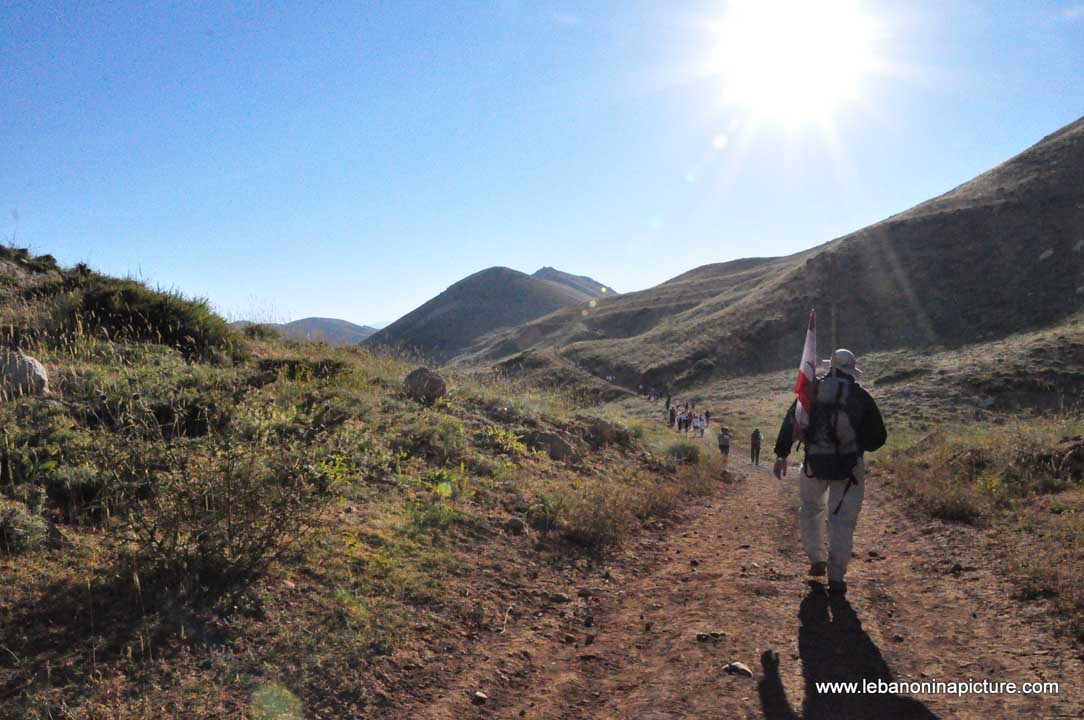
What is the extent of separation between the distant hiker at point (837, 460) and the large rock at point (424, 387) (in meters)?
5.71

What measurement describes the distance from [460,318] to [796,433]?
142 metres

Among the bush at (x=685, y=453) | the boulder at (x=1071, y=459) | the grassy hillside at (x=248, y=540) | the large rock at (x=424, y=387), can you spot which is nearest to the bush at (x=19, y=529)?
the grassy hillside at (x=248, y=540)

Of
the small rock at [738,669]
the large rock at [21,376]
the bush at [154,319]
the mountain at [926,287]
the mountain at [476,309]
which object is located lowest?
the small rock at [738,669]

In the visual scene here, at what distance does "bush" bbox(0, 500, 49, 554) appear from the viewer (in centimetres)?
373

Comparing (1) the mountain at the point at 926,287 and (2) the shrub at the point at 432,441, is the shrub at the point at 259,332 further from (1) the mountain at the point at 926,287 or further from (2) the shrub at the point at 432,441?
(1) the mountain at the point at 926,287

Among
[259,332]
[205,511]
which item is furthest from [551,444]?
[259,332]

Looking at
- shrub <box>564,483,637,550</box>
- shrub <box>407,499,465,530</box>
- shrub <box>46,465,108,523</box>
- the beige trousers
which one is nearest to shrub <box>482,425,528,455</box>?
shrub <box>564,483,637,550</box>

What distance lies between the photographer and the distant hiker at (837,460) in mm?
4821

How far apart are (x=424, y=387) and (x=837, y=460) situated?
6287 mm

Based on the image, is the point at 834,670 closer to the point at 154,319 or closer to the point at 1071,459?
the point at 1071,459

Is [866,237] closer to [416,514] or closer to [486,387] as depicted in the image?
[486,387]

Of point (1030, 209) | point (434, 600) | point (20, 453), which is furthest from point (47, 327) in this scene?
point (1030, 209)

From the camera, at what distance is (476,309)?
150375 millimetres

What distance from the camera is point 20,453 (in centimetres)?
447
